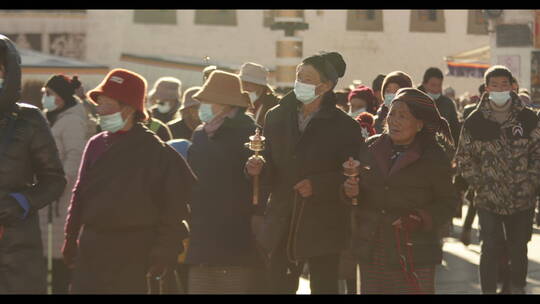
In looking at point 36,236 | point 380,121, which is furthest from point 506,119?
point 36,236

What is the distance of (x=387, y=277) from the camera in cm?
745

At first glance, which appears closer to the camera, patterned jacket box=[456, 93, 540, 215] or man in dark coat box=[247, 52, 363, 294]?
man in dark coat box=[247, 52, 363, 294]

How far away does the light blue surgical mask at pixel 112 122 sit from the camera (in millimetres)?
7273

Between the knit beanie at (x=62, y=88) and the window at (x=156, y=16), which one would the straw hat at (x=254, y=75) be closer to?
the knit beanie at (x=62, y=88)

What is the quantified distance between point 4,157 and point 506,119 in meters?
4.91

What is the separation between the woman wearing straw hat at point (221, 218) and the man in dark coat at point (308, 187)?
191 millimetres

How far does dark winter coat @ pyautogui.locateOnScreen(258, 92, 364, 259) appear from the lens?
8305 millimetres

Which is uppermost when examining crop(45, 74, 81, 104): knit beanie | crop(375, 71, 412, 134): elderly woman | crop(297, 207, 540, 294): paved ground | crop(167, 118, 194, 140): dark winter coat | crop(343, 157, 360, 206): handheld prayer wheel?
crop(375, 71, 412, 134): elderly woman

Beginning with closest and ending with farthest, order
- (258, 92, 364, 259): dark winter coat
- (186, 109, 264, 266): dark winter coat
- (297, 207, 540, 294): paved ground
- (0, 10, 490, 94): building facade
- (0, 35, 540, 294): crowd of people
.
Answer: (0, 35, 540, 294): crowd of people → (258, 92, 364, 259): dark winter coat → (186, 109, 264, 266): dark winter coat → (297, 207, 540, 294): paved ground → (0, 10, 490, 94): building facade

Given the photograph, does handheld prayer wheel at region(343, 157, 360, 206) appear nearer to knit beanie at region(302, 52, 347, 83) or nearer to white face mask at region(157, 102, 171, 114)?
knit beanie at region(302, 52, 347, 83)

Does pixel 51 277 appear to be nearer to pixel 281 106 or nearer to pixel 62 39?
pixel 281 106

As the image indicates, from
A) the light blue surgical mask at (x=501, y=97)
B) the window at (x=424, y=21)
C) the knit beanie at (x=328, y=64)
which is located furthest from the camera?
the window at (x=424, y=21)

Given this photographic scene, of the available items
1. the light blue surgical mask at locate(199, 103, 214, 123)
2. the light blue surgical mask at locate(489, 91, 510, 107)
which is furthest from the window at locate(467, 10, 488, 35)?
the light blue surgical mask at locate(199, 103, 214, 123)

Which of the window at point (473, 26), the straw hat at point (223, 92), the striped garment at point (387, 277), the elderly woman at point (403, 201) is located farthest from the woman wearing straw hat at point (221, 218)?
the window at point (473, 26)
